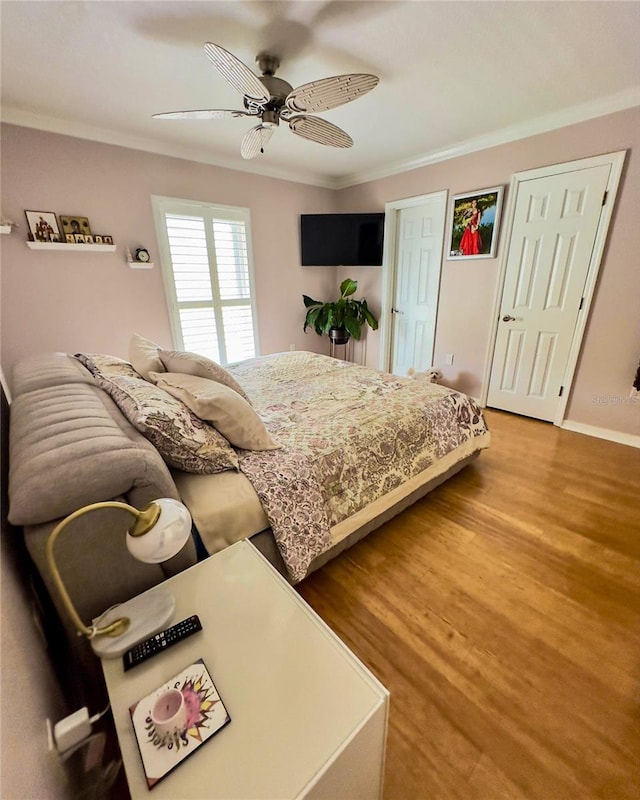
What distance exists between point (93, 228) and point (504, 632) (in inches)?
155

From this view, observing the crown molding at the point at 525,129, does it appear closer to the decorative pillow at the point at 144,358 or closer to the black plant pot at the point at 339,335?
the black plant pot at the point at 339,335

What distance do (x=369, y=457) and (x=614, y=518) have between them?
5.06ft

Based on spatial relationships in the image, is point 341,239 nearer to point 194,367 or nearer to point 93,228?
point 93,228

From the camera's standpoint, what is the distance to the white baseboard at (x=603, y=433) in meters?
2.74

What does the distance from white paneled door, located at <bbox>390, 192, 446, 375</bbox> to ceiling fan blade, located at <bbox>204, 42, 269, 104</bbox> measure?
2.44 m

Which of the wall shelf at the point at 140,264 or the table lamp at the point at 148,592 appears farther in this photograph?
the wall shelf at the point at 140,264

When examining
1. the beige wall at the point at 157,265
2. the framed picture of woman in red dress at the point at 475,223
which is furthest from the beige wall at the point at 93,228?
the framed picture of woman in red dress at the point at 475,223

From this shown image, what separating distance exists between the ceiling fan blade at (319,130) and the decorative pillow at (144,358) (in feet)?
5.08

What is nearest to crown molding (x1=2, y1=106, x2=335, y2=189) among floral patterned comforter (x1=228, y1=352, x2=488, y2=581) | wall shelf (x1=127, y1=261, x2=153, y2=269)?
wall shelf (x1=127, y1=261, x2=153, y2=269)

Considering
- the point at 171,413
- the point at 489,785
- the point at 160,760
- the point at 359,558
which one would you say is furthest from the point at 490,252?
the point at 160,760

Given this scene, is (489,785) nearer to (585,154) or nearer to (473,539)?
(473,539)

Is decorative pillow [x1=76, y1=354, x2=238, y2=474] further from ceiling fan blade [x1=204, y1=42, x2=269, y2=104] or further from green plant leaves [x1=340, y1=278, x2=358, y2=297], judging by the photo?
green plant leaves [x1=340, y1=278, x2=358, y2=297]

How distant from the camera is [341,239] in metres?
4.16

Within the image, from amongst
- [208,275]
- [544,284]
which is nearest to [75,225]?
[208,275]
